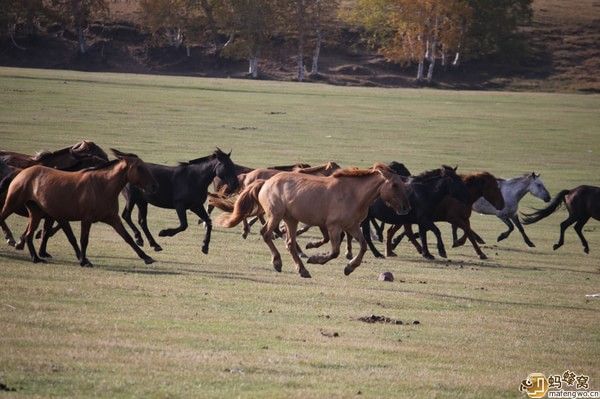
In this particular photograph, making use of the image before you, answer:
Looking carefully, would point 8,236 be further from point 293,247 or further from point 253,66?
point 253,66

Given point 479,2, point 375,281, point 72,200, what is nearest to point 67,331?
point 72,200

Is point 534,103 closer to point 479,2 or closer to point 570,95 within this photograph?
point 570,95

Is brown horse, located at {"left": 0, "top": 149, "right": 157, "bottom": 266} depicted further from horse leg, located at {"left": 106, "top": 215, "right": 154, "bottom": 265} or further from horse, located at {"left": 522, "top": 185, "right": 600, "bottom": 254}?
horse, located at {"left": 522, "top": 185, "right": 600, "bottom": 254}

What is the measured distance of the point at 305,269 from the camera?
16.2 metres

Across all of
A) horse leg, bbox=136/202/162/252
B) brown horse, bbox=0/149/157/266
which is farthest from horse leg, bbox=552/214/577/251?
brown horse, bbox=0/149/157/266

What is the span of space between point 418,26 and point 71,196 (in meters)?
77.5

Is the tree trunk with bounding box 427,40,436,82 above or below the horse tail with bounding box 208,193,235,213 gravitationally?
below

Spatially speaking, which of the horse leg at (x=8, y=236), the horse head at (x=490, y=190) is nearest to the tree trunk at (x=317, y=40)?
the horse head at (x=490, y=190)

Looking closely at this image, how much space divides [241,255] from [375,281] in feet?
9.54

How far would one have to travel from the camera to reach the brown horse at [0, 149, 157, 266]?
51.3ft

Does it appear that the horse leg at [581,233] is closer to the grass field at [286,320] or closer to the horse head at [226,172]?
the grass field at [286,320]

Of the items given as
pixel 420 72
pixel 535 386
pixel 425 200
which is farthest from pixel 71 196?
pixel 420 72

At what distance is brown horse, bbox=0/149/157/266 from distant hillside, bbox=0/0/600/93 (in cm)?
7063
